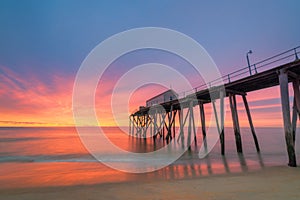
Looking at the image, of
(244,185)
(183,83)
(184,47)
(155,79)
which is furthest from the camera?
(155,79)

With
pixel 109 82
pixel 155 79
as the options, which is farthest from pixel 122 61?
pixel 155 79

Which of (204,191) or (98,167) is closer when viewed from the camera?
(204,191)

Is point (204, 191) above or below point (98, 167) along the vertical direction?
above

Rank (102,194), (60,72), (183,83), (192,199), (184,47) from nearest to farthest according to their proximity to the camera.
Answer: (192,199)
(102,194)
(184,47)
(60,72)
(183,83)

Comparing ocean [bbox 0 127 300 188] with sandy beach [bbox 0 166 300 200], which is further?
ocean [bbox 0 127 300 188]

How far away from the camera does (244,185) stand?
5.65 m

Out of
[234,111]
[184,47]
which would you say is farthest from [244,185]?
[184,47]

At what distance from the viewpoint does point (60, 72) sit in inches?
718

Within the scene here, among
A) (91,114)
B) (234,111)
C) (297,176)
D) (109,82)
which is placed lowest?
(297,176)

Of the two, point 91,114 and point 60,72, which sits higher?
point 60,72

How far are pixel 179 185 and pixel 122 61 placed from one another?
15.1 m

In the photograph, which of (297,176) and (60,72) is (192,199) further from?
(60,72)

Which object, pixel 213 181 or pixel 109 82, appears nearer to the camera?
pixel 213 181

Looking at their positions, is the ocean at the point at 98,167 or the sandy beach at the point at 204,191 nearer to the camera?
the sandy beach at the point at 204,191
